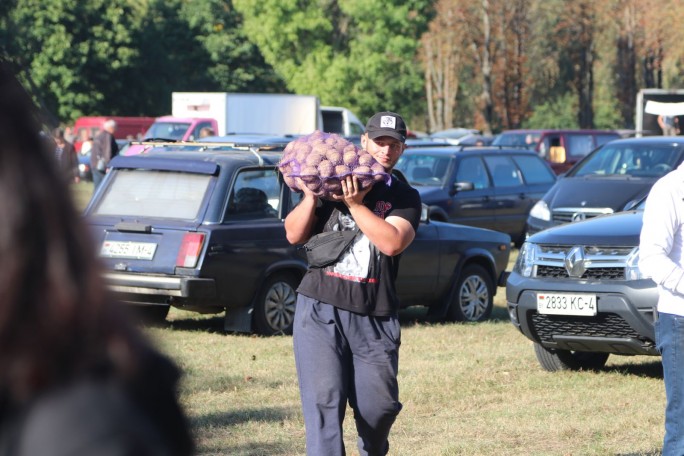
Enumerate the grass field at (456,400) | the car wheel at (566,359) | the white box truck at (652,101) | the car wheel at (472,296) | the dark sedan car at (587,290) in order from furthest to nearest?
the white box truck at (652,101) → the car wheel at (472,296) → the car wheel at (566,359) → the dark sedan car at (587,290) → the grass field at (456,400)

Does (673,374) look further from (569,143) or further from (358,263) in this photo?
(569,143)

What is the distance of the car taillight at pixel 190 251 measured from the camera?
10406 mm

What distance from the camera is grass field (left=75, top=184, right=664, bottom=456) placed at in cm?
717

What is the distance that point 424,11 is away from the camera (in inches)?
2625

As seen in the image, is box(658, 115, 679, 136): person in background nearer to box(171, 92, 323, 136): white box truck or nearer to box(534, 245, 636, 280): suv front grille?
box(171, 92, 323, 136): white box truck

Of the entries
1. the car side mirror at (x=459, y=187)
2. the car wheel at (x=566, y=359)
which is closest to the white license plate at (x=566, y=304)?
the car wheel at (x=566, y=359)

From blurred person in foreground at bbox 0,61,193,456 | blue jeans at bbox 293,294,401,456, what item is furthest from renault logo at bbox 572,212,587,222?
blurred person in foreground at bbox 0,61,193,456

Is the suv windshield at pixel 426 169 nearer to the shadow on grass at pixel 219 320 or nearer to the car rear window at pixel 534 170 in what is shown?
the car rear window at pixel 534 170

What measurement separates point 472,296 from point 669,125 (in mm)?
14763

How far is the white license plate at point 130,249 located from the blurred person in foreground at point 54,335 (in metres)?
9.19

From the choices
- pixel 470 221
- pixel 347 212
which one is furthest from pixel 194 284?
pixel 470 221

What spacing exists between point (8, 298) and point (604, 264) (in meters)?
7.58

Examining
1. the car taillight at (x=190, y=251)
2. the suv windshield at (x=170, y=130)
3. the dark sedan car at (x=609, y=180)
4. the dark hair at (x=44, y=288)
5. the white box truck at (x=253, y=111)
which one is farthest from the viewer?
the white box truck at (x=253, y=111)

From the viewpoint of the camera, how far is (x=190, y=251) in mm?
10430
